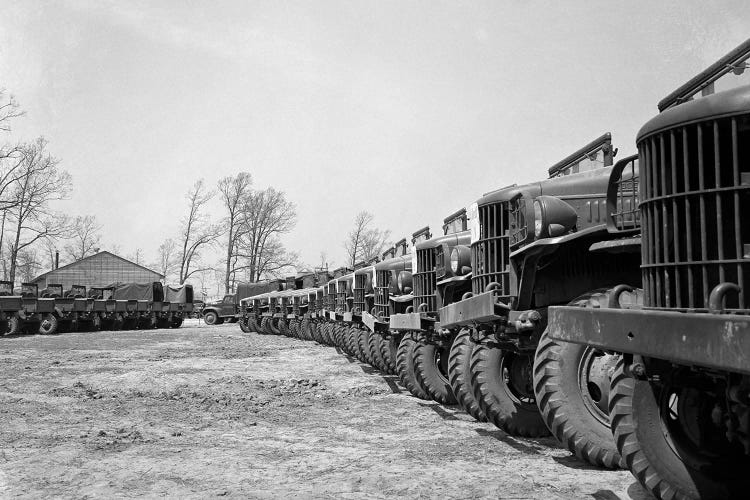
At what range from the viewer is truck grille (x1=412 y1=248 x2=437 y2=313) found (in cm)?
883

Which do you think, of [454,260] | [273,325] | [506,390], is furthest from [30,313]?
[506,390]

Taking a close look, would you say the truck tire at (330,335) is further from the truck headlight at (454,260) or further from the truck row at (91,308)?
the truck row at (91,308)

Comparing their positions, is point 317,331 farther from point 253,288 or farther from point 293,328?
point 253,288

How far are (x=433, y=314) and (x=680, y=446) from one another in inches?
197

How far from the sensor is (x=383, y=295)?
455 inches

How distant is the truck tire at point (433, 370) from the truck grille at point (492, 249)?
1601 mm

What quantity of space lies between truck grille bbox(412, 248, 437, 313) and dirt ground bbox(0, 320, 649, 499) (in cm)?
115

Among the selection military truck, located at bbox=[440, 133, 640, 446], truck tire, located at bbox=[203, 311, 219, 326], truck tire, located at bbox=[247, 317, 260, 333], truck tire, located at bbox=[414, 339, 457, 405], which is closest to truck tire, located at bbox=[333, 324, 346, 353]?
truck tire, located at bbox=[414, 339, 457, 405]

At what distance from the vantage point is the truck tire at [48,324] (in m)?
29.0

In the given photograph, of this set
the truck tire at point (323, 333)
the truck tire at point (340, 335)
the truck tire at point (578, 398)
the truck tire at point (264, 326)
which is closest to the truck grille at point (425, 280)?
the truck tire at point (578, 398)

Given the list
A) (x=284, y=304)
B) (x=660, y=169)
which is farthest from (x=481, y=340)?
(x=284, y=304)

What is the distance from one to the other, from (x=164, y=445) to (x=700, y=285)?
13.7 feet

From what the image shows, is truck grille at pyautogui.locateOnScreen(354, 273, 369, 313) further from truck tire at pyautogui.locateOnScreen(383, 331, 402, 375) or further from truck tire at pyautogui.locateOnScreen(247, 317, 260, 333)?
truck tire at pyautogui.locateOnScreen(247, 317, 260, 333)

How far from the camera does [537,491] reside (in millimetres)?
4230
